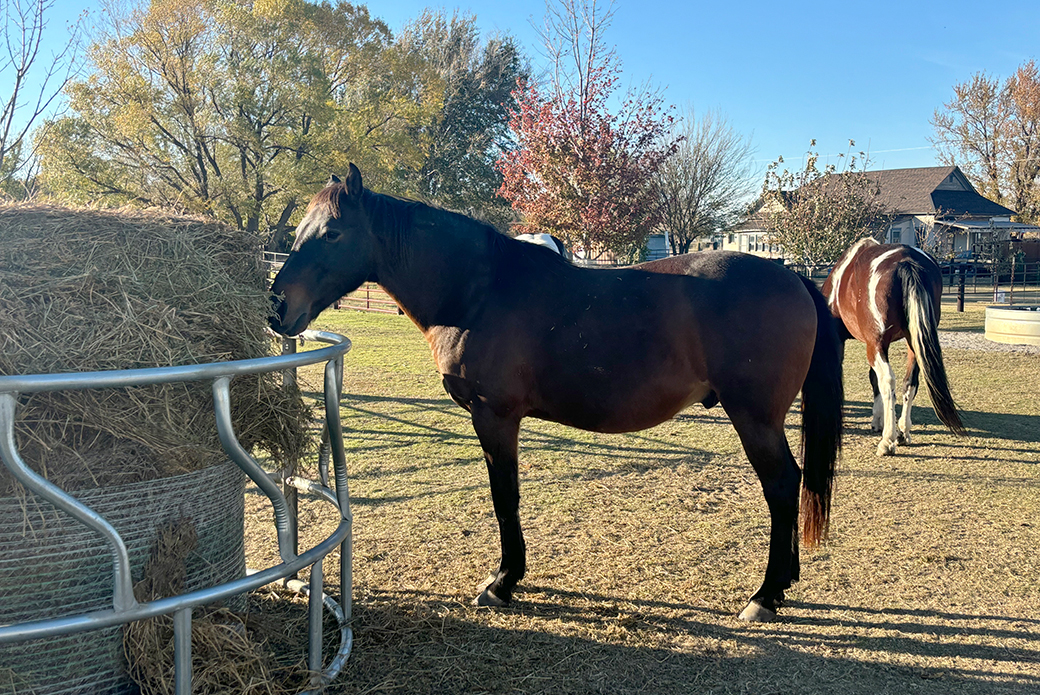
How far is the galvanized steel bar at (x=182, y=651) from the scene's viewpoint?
5.74ft

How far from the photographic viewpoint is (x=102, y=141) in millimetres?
16922

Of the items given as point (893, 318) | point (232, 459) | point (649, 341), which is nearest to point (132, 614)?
point (232, 459)

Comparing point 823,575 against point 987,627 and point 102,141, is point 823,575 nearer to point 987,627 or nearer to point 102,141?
point 987,627

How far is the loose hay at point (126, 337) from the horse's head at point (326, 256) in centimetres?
28

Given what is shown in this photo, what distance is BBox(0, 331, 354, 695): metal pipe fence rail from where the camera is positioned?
1478 millimetres

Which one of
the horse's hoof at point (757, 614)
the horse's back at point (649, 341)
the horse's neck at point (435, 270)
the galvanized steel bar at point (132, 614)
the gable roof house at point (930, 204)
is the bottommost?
the horse's hoof at point (757, 614)

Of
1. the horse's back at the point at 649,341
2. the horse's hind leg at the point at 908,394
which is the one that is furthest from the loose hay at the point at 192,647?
the horse's hind leg at the point at 908,394

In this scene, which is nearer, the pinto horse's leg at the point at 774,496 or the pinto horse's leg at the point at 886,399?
the pinto horse's leg at the point at 774,496

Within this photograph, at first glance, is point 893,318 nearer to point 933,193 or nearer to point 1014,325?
point 1014,325

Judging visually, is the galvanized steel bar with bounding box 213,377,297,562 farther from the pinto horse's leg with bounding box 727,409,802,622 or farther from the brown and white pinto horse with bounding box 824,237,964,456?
the brown and white pinto horse with bounding box 824,237,964,456

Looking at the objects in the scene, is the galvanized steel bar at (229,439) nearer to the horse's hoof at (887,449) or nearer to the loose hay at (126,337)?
the loose hay at (126,337)

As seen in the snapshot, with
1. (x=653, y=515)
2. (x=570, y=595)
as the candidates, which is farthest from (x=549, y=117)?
(x=570, y=595)

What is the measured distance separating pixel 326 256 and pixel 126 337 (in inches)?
43.3

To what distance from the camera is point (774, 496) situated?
3109 mm
